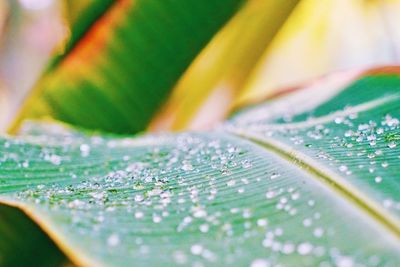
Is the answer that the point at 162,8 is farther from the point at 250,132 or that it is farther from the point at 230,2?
the point at 250,132

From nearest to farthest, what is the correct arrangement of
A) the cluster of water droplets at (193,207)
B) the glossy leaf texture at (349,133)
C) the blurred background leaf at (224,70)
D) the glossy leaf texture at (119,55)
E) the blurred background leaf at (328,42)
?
the cluster of water droplets at (193,207)
the glossy leaf texture at (349,133)
the glossy leaf texture at (119,55)
the blurred background leaf at (224,70)
the blurred background leaf at (328,42)

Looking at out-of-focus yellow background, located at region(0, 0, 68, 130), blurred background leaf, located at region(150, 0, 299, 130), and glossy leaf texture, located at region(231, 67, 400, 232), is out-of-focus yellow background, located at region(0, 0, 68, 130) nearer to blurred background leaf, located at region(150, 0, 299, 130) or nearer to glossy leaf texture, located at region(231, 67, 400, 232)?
blurred background leaf, located at region(150, 0, 299, 130)

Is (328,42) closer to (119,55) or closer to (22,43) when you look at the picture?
(119,55)

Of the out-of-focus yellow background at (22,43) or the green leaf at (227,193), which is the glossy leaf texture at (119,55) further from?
the green leaf at (227,193)

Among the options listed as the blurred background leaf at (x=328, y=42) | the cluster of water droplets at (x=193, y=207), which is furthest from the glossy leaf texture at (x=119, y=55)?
the cluster of water droplets at (x=193, y=207)

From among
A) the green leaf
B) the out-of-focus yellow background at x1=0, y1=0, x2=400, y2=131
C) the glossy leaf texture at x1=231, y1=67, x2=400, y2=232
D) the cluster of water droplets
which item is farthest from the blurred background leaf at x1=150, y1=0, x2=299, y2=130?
the cluster of water droplets

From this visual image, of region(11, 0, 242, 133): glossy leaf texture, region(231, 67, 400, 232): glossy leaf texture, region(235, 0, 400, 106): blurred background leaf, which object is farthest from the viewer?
region(235, 0, 400, 106): blurred background leaf
